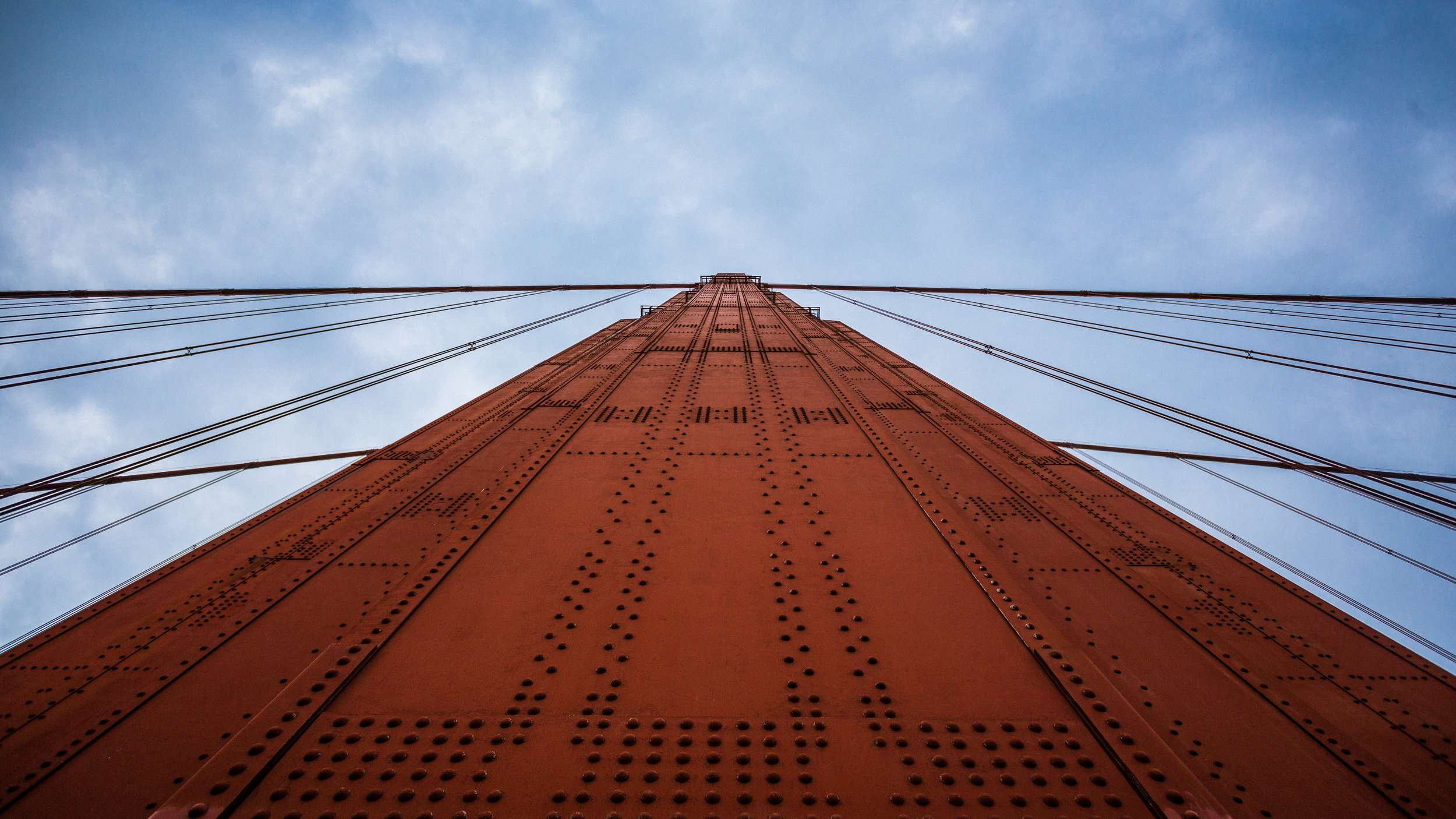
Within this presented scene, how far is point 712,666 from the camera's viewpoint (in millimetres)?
2826

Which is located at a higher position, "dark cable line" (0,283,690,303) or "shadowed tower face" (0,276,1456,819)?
"dark cable line" (0,283,690,303)

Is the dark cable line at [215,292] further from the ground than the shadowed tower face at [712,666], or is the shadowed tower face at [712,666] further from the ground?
the dark cable line at [215,292]

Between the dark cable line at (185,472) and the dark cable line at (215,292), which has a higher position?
the dark cable line at (215,292)

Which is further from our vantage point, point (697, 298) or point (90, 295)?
point (697, 298)

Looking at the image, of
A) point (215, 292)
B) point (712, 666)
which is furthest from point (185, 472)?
point (712, 666)

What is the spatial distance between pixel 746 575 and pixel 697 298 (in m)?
17.2

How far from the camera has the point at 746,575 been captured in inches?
140

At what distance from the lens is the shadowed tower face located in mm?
2236

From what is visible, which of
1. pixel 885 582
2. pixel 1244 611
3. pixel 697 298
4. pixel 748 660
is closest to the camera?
pixel 748 660

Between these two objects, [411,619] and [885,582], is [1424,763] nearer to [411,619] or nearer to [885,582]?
[885,582]

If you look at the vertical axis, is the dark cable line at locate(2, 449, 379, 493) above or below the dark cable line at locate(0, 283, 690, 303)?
below

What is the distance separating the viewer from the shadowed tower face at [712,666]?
2.24 meters

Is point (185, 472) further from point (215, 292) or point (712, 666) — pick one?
point (712, 666)

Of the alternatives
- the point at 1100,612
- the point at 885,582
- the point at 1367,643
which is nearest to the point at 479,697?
→ the point at 885,582
